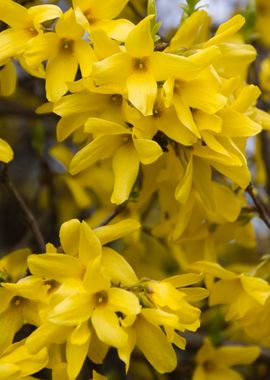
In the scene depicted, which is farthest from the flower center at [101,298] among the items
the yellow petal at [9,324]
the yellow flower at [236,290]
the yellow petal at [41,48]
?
the yellow petal at [41,48]

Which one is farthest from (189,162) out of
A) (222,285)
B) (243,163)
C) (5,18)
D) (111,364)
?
(111,364)

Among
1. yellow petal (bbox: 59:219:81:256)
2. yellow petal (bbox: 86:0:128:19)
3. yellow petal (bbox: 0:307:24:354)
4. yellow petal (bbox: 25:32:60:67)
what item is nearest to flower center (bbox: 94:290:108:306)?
yellow petal (bbox: 59:219:81:256)

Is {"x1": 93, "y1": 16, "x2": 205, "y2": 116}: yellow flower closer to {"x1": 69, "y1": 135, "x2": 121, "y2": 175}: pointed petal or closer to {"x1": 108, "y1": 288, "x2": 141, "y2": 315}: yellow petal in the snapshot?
{"x1": 69, "y1": 135, "x2": 121, "y2": 175}: pointed petal

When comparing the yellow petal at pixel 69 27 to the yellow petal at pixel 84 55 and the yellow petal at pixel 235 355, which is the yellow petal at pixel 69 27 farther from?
the yellow petal at pixel 235 355

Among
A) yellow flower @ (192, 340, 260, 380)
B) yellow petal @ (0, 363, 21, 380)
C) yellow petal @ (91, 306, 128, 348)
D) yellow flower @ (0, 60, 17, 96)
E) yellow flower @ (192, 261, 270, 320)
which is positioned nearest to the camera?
yellow petal @ (91, 306, 128, 348)

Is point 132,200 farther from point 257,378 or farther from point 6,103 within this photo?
point 6,103
